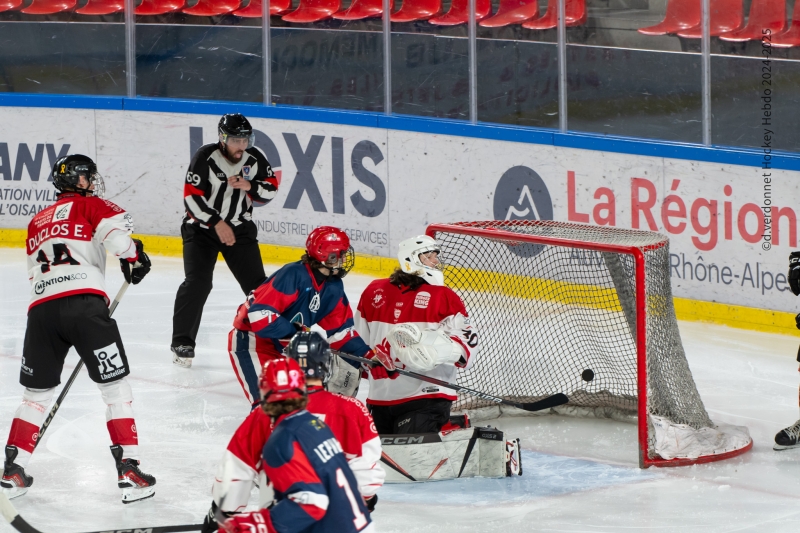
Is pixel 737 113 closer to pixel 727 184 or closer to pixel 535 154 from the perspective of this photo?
pixel 727 184

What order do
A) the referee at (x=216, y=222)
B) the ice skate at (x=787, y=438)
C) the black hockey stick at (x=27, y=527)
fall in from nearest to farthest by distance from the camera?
1. the black hockey stick at (x=27, y=527)
2. the ice skate at (x=787, y=438)
3. the referee at (x=216, y=222)

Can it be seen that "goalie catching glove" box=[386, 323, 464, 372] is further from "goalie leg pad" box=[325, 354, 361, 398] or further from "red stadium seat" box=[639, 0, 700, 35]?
"red stadium seat" box=[639, 0, 700, 35]

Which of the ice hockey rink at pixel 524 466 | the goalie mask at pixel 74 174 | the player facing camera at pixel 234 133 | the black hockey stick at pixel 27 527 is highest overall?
the player facing camera at pixel 234 133

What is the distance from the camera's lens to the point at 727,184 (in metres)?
6.82

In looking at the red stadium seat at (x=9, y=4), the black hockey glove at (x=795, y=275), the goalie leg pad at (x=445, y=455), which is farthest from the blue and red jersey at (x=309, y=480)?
the red stadium seat at (x=9, y=4)

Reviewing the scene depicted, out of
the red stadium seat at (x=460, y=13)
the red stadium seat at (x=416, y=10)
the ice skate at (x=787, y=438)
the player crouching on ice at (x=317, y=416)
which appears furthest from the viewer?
the red stadium seat at (x=416, y=10)

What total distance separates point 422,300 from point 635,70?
3099 millimetres

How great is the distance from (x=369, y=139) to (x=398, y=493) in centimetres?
380

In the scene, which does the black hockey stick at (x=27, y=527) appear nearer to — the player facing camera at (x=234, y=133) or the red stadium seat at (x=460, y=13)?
the player facing camera at (x=234, y=133)

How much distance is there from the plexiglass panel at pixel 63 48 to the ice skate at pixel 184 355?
10.2 feet

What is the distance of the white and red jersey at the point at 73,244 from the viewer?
452 centimetres

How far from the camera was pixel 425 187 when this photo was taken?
26.1ft

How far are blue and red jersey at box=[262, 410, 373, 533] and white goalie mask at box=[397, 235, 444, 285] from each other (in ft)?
5.86

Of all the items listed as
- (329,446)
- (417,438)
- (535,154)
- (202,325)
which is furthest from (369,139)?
(329,446)
